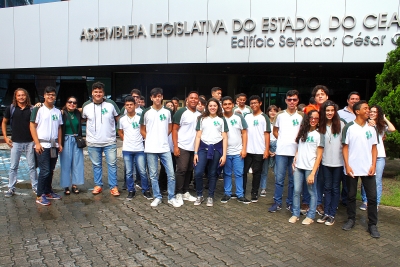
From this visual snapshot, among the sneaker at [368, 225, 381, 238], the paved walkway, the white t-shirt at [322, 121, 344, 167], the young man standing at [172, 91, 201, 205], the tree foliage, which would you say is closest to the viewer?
the paved walkway

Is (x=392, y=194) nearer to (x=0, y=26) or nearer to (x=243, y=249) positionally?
(x=243, y=249)

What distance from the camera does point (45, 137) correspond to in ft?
19.3

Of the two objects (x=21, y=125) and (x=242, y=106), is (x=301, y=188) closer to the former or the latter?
(x=242, y=106)

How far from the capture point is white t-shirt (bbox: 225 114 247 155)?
19.6ft

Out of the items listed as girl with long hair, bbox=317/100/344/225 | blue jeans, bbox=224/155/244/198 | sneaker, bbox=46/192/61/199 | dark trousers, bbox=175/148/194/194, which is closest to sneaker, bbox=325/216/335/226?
girl with long hair, bbox=317/100/344/225

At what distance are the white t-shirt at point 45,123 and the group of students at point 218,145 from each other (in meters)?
0.02

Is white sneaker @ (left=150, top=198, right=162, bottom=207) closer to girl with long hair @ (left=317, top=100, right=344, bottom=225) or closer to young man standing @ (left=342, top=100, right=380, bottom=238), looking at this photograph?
girl with long hair @ (left=317, top=100, right=344, bottom=225)

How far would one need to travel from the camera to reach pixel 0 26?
15.3m

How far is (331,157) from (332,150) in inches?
3.8

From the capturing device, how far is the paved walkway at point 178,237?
391 centimetres

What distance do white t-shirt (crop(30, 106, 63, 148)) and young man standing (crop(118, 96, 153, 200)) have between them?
1.07 meters

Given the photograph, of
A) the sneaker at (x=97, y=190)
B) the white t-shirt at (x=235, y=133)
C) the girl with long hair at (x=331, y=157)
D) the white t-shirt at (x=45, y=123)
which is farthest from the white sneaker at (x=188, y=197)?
the white t-shirt at (x=45, y=123)

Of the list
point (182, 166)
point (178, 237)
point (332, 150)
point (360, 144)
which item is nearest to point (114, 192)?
point (182, 166)

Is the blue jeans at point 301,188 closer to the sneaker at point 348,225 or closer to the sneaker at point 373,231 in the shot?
the sneaker at point 348,225
